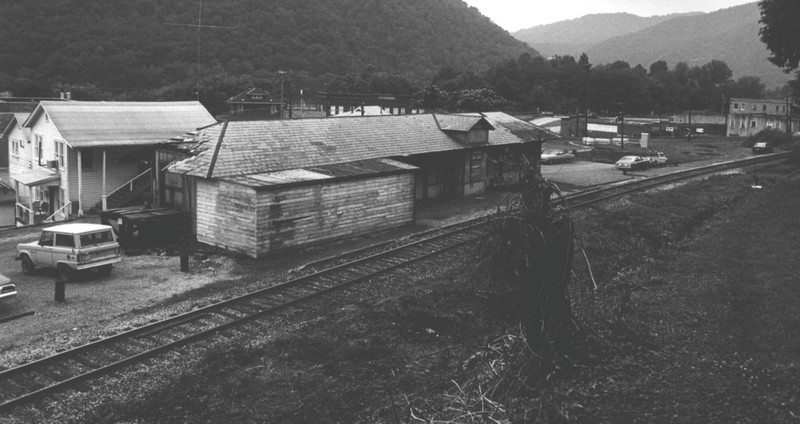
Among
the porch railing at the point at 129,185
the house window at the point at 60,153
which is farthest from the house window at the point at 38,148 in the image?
the porch railing at the point at 129,185

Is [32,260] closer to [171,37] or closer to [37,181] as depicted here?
[37,181]

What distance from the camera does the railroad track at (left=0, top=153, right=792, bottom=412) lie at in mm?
14094

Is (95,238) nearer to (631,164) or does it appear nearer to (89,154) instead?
(89,154)

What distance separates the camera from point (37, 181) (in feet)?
117

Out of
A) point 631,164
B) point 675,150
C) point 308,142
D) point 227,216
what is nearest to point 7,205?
point 308,142

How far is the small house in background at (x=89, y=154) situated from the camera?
115 feet

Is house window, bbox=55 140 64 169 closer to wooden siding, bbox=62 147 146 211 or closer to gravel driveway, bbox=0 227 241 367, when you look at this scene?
wooden siding, bbox=62 147 146 211

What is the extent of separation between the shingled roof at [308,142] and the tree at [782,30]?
17.2 metres

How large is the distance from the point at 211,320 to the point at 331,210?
35.1 feet

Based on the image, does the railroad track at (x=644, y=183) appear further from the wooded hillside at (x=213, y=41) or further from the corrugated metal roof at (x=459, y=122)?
the wooded hillside at (x=213, y=41)

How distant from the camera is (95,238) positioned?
73.3ft

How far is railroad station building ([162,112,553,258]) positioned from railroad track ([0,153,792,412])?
266 cm

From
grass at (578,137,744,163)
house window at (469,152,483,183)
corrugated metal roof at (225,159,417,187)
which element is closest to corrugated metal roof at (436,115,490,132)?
house window at (469,152,483,183)

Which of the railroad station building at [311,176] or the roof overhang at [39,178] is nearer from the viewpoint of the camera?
the railroad station building at [311,176]
